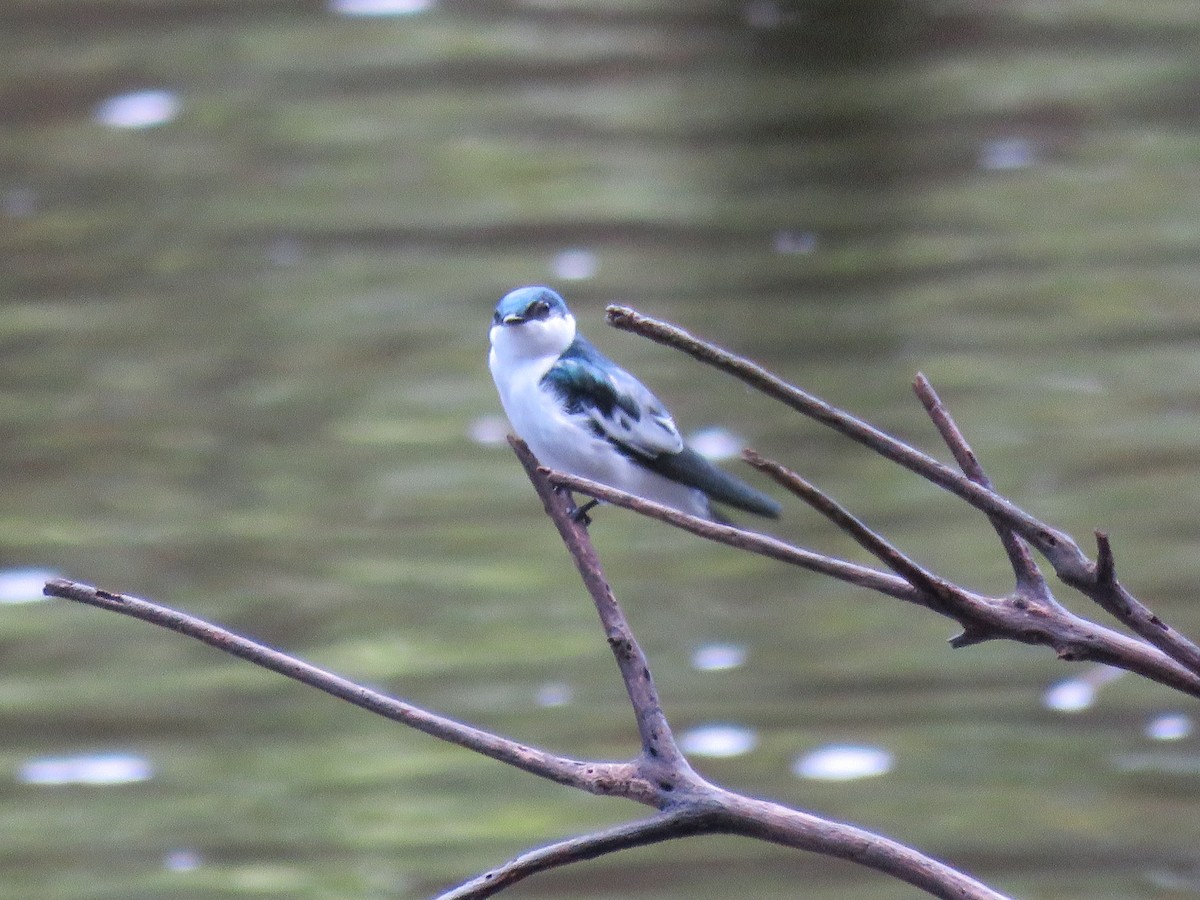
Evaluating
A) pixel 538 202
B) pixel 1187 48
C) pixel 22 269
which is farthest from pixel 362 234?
pixel 1187 48

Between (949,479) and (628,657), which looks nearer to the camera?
(949,479)

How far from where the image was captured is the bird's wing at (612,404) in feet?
3.84

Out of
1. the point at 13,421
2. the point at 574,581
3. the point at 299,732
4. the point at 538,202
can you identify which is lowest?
the point at 299,732

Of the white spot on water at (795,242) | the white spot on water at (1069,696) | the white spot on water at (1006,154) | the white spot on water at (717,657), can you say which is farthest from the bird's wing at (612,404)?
the white spot on water at (1006,154)

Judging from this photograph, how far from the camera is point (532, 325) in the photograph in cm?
117

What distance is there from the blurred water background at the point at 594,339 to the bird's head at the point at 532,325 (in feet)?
3.65

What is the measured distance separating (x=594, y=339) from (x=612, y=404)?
1235 mm

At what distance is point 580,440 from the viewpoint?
3.81 feet

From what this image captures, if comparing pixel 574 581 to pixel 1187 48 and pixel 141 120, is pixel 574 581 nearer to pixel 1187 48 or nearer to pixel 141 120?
pixel 141 120

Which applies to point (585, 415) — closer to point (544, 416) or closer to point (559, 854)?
point (544, 416)

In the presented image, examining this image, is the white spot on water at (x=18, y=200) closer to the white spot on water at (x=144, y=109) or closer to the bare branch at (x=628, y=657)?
the white spot on water at (x=144, y=109)

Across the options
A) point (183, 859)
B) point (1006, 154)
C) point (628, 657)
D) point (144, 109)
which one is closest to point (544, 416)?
point (628, 657)

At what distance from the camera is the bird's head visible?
1.15 m

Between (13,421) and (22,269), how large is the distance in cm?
30
